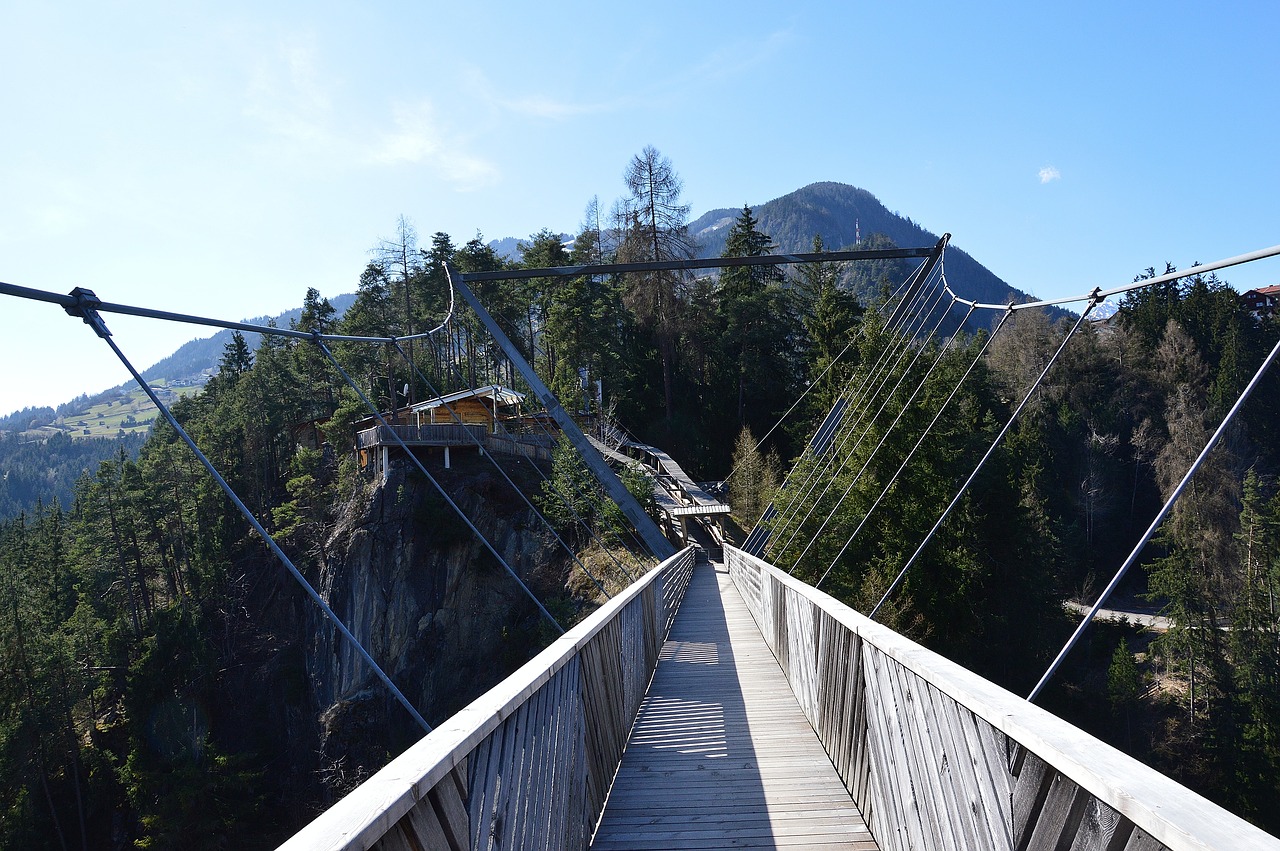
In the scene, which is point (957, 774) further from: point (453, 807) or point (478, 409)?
point (478, 409)

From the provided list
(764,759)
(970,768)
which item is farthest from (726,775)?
(970,768)

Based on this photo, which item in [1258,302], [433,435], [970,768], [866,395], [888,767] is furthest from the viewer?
[1258,302]

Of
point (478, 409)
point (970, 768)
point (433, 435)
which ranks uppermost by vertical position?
point (478, 409)

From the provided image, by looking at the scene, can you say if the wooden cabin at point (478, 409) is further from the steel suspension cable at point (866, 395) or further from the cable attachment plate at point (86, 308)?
the cable attachment plate at point (86, 308)

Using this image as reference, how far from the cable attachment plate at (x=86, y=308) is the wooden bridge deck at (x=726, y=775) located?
351cm

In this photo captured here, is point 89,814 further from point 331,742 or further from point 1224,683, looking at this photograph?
point 1224,683

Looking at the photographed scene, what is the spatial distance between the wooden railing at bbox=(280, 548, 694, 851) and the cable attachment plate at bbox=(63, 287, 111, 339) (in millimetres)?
2891

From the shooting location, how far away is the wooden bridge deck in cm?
351

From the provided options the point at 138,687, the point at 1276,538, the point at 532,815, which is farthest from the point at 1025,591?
the point at 138,687

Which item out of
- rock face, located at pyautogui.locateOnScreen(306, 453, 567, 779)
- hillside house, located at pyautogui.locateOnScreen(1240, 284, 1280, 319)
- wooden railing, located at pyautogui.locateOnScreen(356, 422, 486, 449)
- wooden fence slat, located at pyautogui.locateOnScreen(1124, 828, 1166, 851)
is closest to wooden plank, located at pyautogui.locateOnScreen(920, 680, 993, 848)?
wooden fence slat, located at pyautogui.locateOnScreen(1124, 828, 1166, 851)

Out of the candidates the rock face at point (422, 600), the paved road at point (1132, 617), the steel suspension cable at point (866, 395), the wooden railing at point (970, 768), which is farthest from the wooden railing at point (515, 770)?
the paved road at point (1132, 617)

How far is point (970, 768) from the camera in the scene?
2217mm

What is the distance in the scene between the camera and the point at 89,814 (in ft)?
101

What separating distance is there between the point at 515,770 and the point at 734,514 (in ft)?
92.3
